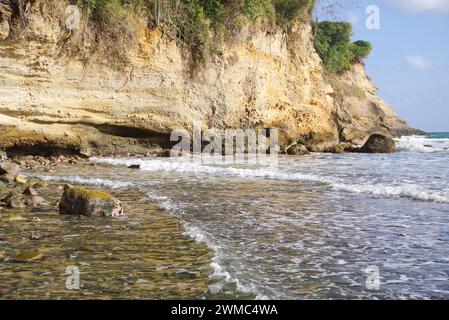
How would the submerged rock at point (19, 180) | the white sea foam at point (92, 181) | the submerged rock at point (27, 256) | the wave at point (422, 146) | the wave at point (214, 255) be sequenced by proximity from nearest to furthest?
the wave at point (214, 255), the submerged rock at point (27, 256), the submerged rock at point (19, 180), the white sea foam at point (92, 181), the wave at point (422, 146)

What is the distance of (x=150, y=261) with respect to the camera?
4.69 meters

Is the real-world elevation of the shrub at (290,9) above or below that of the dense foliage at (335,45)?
below

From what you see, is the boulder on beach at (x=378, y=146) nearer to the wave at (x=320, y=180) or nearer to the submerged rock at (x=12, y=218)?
the wave at (x=320, y=180)

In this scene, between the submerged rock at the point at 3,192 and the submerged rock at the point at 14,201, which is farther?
the submerged rock at the point at 3,192

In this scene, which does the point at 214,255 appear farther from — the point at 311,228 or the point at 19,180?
the point at 19,180

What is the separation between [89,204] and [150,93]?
37.5 feet

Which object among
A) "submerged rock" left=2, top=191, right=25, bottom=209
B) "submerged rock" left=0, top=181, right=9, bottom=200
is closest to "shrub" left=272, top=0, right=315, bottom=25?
"submerged rock" left=0, top=181, right=9, bottom=200

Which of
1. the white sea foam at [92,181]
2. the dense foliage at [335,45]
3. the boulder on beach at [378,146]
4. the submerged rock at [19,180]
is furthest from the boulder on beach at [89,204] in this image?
the dense foliage at [335,45]

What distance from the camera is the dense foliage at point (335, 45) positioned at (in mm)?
42812

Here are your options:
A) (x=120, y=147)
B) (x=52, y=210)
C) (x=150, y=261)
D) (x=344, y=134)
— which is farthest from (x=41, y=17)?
(x=344, y=134)

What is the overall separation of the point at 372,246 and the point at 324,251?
25.1 inches

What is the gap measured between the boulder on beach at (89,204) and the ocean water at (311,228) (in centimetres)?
89

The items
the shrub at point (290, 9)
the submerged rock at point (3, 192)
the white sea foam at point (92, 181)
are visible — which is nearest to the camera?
the submerged rock at point (3, 192)

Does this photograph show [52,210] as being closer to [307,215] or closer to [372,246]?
[307,215]
